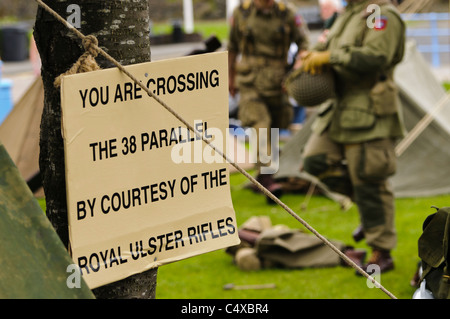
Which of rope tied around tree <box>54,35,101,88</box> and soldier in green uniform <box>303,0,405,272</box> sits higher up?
rope tied around tree <box>54,35,101,88</box>

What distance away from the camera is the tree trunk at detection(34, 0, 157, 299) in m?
2.95

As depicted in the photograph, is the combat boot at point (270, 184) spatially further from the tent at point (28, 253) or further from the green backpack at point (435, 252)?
the tent at point (28, 253)

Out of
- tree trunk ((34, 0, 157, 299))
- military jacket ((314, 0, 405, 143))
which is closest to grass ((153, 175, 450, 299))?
military jacket ((314, 0, 405, 143))

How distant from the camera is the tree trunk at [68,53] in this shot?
2.95 metres

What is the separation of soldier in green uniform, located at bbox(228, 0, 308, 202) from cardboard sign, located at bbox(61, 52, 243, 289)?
16.8 feet

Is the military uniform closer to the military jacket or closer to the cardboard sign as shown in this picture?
the military jacket

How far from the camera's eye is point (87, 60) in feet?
9.43

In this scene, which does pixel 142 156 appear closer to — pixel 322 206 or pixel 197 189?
pixel 197 189

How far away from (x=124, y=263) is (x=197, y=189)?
0.38m

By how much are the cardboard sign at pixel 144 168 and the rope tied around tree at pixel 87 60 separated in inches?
4.0

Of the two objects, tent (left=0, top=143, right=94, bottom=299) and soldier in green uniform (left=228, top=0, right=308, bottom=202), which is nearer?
tent (left=0, top=143, right=94, bottom=299)

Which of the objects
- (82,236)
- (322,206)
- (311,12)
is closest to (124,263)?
(82,236)

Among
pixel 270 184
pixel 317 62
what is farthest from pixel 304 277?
pixel 270 184

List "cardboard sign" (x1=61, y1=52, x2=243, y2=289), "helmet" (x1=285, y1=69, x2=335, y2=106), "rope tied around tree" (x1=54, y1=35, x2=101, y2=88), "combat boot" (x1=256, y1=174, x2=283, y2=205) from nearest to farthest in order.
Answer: "cardboard sign" (x1=61, y1=52, x2=243, y2=289) → "rope tied around tree" (x1=54, y1=35, x2=101, y2=88) → "helmet" (x1=285, y1=69, x2=335, y2=106) → "combat boot" (x1=256, y1=174, x2=283, y2=205)
